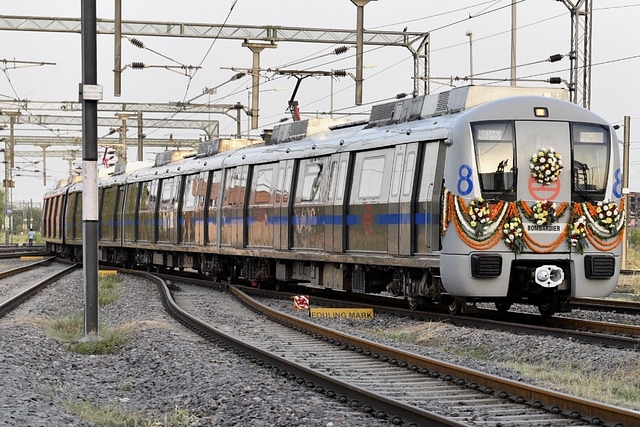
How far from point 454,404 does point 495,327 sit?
6023mm

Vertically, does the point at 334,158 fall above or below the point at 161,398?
above

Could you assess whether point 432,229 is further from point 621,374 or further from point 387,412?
point 387,412

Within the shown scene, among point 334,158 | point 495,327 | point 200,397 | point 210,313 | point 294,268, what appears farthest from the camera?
point 294,268

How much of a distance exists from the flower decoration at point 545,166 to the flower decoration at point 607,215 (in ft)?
2.85

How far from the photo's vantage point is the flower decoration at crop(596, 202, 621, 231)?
15.1 m

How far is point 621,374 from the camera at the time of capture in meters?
10.1

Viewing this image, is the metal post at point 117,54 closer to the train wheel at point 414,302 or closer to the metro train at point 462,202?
the metro train at point 462,202

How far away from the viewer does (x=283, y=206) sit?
2119 centimetres

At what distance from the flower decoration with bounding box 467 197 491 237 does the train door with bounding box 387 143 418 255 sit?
4.63ft

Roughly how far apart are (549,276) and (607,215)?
53.1 inches

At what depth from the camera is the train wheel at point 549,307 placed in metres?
15.4

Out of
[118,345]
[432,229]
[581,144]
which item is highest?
[581,144]

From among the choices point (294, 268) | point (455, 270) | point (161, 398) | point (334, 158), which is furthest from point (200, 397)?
point (294, 268)

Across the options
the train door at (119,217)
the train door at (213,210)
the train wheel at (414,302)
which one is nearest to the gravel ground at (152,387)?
the train wheel at (414,302)
